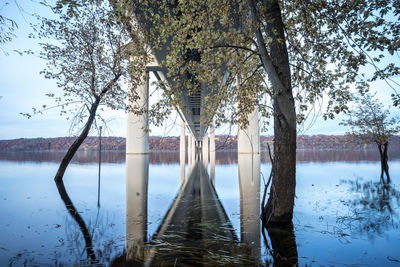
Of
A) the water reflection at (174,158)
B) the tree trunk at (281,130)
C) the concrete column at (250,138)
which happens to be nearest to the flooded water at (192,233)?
the tree trunk at (281,130)

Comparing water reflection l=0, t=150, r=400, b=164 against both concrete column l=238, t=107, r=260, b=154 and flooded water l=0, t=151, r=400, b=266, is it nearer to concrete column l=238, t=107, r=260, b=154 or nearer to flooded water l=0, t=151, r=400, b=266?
concrete column l=238, t=107, r=260, b=154

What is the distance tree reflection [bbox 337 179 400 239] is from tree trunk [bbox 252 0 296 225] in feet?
4.15

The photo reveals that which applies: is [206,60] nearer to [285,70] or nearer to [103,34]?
[285,70]

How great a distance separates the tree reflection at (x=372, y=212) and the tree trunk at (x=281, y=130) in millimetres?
1265

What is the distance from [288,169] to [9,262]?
393 cm

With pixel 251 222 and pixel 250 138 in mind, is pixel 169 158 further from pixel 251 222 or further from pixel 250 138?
pixel 251 222

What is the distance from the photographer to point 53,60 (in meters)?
9.08

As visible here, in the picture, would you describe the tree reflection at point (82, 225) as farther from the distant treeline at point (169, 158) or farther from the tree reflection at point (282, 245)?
the distant treeline at point (169, 158)

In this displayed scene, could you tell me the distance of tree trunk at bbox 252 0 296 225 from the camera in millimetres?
3877

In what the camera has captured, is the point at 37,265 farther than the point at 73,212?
No

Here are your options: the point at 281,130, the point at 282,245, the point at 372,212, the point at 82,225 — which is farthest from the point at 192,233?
the point at 372,212

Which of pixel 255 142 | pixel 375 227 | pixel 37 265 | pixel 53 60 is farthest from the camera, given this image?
pixel 255 142

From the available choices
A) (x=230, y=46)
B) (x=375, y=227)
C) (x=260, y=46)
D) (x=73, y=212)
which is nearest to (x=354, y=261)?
(x=375, y=227)

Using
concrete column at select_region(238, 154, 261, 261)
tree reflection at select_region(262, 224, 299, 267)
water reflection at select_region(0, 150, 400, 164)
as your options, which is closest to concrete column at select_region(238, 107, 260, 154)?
water reflection at select_region(0, 150, 400, 164)
